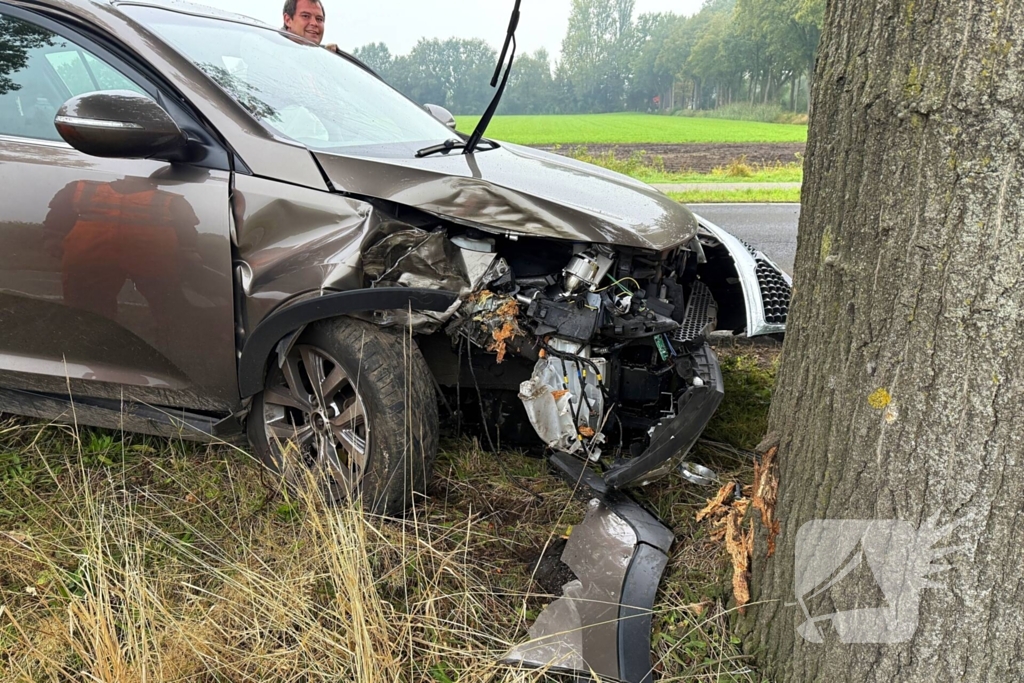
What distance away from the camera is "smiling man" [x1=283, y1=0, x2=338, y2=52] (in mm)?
4539

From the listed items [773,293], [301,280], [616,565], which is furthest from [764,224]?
[301,280]

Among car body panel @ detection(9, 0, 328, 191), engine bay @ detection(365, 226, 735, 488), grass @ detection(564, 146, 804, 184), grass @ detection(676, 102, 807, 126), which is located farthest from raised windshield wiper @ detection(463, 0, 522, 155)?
grass @ detection(676, 102, 807, 126)

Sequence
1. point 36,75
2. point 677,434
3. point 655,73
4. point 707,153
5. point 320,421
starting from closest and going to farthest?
point 677,434 → point 320,421 → point 36,75 → point 707,153 → point 655,73

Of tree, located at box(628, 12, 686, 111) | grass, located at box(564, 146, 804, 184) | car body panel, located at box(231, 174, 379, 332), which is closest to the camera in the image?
car body panel, located at box(231, 174, 379, 332)

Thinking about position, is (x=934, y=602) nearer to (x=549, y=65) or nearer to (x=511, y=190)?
(x=511, y=190)

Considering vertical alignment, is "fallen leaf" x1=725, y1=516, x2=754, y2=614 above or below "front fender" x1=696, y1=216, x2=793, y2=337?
below

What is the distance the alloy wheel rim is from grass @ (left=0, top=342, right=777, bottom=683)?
0.51 feet

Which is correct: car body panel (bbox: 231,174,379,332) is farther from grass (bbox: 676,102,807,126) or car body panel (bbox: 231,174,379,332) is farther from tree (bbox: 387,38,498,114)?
grass (bbox: 676,102,807,126)

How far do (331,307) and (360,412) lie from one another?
0.36 meters

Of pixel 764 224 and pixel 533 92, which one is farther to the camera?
pixel 533 92

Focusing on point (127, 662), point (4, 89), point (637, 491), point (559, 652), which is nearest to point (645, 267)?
point (637, 491)

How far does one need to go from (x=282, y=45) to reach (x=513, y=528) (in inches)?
91.3

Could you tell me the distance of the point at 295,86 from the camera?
2.74 m

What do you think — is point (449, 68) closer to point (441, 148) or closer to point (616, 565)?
point (441, 148)
